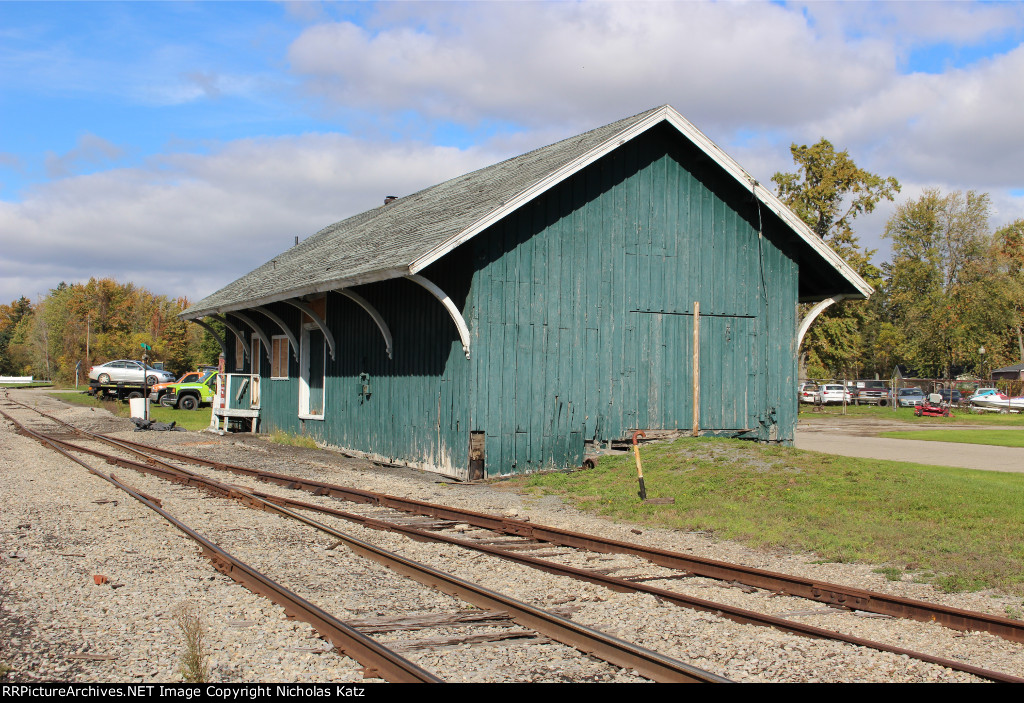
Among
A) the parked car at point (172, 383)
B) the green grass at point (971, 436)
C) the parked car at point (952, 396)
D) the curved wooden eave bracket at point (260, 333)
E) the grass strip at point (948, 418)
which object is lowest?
the grass strip at point (948, 418)

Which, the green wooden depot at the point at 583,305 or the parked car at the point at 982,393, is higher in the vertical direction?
the green wooden depot at the point at 583,305

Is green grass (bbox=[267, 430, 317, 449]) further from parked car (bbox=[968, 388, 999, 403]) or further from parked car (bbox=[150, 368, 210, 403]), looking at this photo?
parked car (bbox=[968, 388, 999, 403])

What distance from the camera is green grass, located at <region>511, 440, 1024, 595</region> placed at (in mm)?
8000

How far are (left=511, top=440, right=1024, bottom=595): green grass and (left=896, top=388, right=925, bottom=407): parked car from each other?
129 ft

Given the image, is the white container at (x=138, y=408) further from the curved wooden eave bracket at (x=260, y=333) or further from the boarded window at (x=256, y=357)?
the curved wooden eave bracket at (x=260, y=333)

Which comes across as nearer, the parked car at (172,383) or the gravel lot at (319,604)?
the gravel lot at (319,604)

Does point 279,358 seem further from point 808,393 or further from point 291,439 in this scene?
point 808,393

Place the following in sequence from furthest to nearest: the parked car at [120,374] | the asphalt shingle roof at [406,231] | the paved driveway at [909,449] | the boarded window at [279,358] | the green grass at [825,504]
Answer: the parked car at [120,374]
the boarded window at [279,358]
the paved driveway at [909,449]
the asphalt shingle roof at [406,231]
the green grass at [825,504]

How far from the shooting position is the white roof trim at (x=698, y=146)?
12977 millimetres

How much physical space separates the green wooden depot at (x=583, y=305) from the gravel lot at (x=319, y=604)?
4031 millimetres

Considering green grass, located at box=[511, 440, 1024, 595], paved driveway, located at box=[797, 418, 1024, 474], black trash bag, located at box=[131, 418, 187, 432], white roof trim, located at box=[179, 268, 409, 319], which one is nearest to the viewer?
green grass, located at box=[511, 440, 1024, 595]

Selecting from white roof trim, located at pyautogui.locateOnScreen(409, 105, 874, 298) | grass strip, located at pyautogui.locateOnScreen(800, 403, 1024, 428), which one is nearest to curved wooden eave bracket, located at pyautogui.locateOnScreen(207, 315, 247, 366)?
white roof trim, located at pyautogui.locateOnScreen(409, 105, 874, 298)

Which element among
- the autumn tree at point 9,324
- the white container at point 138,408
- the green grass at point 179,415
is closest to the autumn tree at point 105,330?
the autumn tree at point 9,324

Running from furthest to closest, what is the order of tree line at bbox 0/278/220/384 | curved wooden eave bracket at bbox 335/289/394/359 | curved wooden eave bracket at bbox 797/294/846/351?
tree line at bbox 0/278/220/384
curved wooden eave bracket at bbox 797/294/846/351
curved wooden eave bracket at bbox 335/289/394/359
